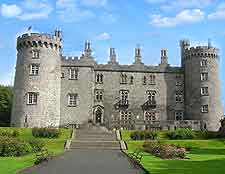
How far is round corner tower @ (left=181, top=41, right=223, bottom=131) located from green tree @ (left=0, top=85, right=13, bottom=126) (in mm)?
33769

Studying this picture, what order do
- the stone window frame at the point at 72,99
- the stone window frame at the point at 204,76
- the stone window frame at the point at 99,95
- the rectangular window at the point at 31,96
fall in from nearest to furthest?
the rectangular window at the point at 31,96 < the stone window frame at the point at 72,99 < the stone window frame at the point at 204,76 < the stone window frame at the point at 99,95

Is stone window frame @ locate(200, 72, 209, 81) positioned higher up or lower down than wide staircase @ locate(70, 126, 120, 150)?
higher up

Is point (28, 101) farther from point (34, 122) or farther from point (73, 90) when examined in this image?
point (73, 90)

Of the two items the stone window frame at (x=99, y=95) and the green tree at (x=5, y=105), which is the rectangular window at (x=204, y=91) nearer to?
the stone window frame at (x=99, y=95)

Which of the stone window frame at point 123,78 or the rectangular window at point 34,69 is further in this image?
the stone window frame at point 123,78

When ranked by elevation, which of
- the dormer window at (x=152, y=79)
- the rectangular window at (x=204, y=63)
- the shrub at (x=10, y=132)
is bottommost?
the shrub at (x=10, y=132)

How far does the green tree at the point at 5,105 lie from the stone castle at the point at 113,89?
580 inches

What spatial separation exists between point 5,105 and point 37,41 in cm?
2079

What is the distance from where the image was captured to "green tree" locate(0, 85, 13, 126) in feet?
235

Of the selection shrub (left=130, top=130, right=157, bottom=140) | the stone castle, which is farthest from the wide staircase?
the stone castle

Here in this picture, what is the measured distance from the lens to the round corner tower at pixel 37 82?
56812mm

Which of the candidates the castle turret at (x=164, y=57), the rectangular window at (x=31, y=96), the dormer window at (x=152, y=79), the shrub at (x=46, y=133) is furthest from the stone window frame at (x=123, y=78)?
the shrub at (x=46, y=133)

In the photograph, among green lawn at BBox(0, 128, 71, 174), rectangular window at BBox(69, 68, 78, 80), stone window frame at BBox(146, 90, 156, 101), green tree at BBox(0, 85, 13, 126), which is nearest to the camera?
green lawn at BBox(0, 128, 71, 174)

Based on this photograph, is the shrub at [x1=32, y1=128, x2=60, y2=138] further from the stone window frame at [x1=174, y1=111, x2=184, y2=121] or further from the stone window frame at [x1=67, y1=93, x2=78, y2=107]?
the stone window frame at [x1=174, y1=111, x2=184, y2=121]
